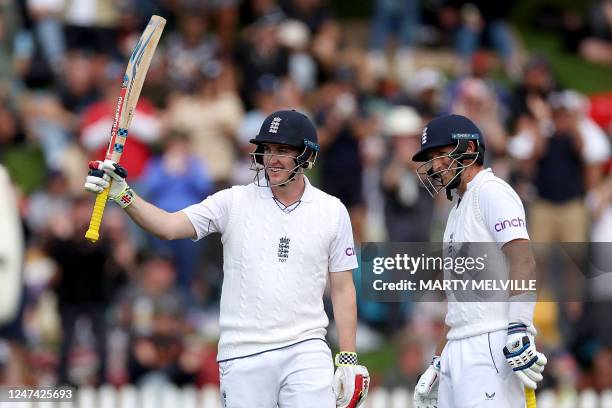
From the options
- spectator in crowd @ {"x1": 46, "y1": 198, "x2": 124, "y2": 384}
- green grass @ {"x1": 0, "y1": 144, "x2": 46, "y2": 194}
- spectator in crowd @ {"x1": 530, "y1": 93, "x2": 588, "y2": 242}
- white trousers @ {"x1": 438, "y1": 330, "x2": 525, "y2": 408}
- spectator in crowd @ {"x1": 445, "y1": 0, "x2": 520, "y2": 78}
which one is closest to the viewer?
white trousers @ {"x1": 438, "y1": 330, "x2": 525, "y2": 408}

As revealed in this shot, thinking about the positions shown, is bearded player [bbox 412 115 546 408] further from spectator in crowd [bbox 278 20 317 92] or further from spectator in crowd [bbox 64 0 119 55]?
spectator in crowd [bbox 64 0 119 55]

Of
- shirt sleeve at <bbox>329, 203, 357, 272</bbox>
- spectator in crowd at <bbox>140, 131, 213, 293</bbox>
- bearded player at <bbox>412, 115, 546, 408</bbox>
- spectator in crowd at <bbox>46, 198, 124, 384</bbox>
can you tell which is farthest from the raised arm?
spectator in crowd at <bbox>140, 131, 213, 293</bbox>

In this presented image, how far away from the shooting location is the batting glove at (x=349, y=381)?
902cm

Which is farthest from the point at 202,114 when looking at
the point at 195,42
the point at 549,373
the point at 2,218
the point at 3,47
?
the point at 2,218

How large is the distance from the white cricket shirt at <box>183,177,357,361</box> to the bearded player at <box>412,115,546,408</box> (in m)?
0.79

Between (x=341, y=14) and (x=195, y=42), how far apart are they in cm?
395

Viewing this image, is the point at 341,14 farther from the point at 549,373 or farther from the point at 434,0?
the point at 549,373

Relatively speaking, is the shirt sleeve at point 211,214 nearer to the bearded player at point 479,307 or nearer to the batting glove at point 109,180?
the batting glove at point 109,180

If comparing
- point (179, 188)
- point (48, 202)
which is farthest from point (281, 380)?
point (48, 202)

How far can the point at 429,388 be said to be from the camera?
30.5 feet

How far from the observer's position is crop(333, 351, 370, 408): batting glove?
9016 millimetres

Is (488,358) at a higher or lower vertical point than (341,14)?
lower

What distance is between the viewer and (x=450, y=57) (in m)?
20.1

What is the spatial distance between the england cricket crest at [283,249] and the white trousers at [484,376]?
1.29 meters
